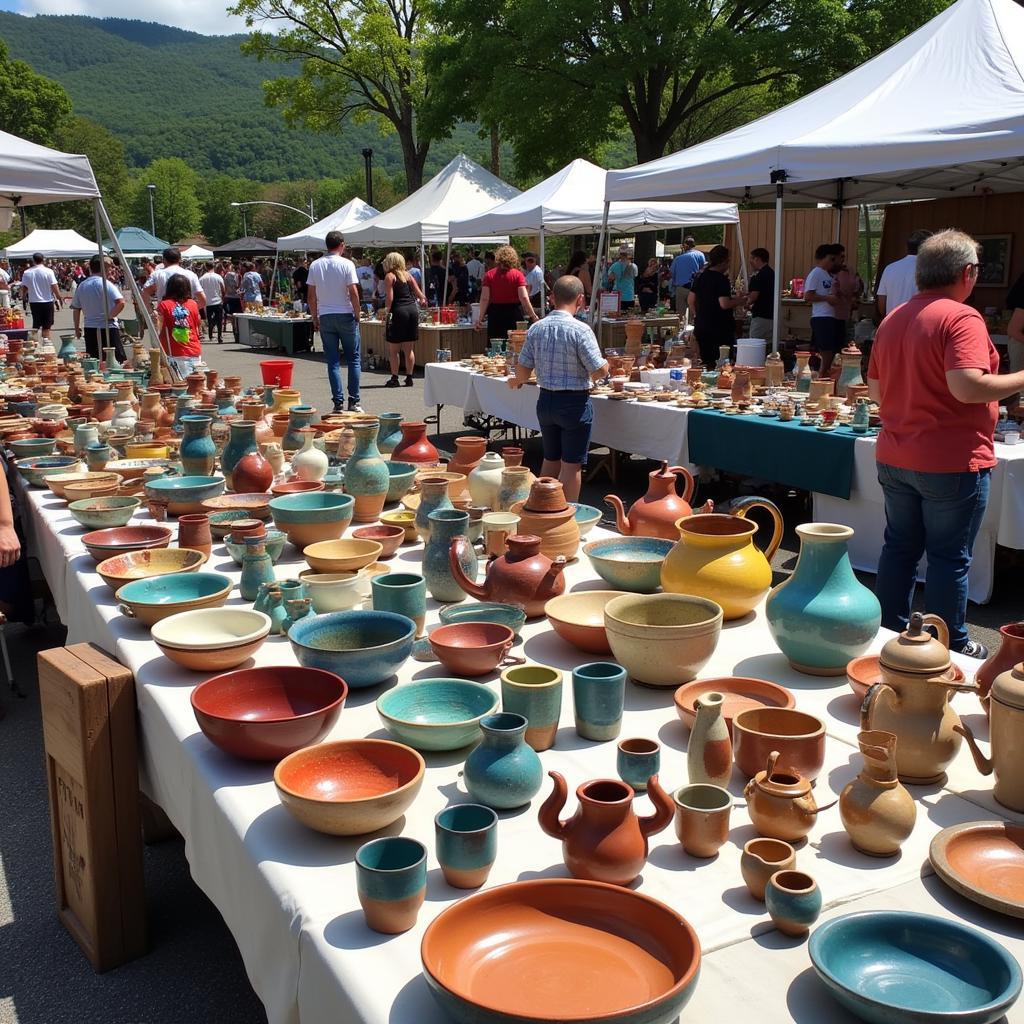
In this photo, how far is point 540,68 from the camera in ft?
61.0

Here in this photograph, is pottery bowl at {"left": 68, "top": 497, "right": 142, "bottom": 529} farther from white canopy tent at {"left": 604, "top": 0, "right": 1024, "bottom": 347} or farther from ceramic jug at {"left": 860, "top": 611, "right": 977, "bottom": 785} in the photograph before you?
white canopy tent at {"left": 604, "top": 0, "right": 1024, "bottom": 347}

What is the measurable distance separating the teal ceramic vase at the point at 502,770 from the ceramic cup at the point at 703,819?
0.79 ft

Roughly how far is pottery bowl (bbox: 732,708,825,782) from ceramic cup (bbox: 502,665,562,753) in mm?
307

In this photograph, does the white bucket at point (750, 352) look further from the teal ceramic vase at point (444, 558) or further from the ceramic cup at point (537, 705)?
the ceramic cup at point (537, 705)

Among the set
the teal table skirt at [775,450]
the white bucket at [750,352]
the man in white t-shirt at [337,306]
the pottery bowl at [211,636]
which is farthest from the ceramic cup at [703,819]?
the man in white t-shirt at [337,306]

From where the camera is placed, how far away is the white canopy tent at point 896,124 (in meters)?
5.53

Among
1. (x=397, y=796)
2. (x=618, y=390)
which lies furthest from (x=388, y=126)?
(x=397, y=796)

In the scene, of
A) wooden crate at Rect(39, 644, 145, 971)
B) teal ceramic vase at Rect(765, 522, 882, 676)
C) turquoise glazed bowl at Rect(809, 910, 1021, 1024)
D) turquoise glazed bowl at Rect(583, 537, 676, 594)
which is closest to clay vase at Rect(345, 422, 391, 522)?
turquoise glazed bowl at Rect(583, 537, 676, 594)

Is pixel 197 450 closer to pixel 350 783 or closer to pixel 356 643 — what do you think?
pixel 356 643

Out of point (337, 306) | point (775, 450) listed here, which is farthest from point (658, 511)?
point (337, 306)

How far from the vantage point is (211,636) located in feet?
7.35

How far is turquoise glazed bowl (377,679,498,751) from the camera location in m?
1.70

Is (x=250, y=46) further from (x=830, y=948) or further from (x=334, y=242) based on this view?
(x=830, y=948)

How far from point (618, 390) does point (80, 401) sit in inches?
135
